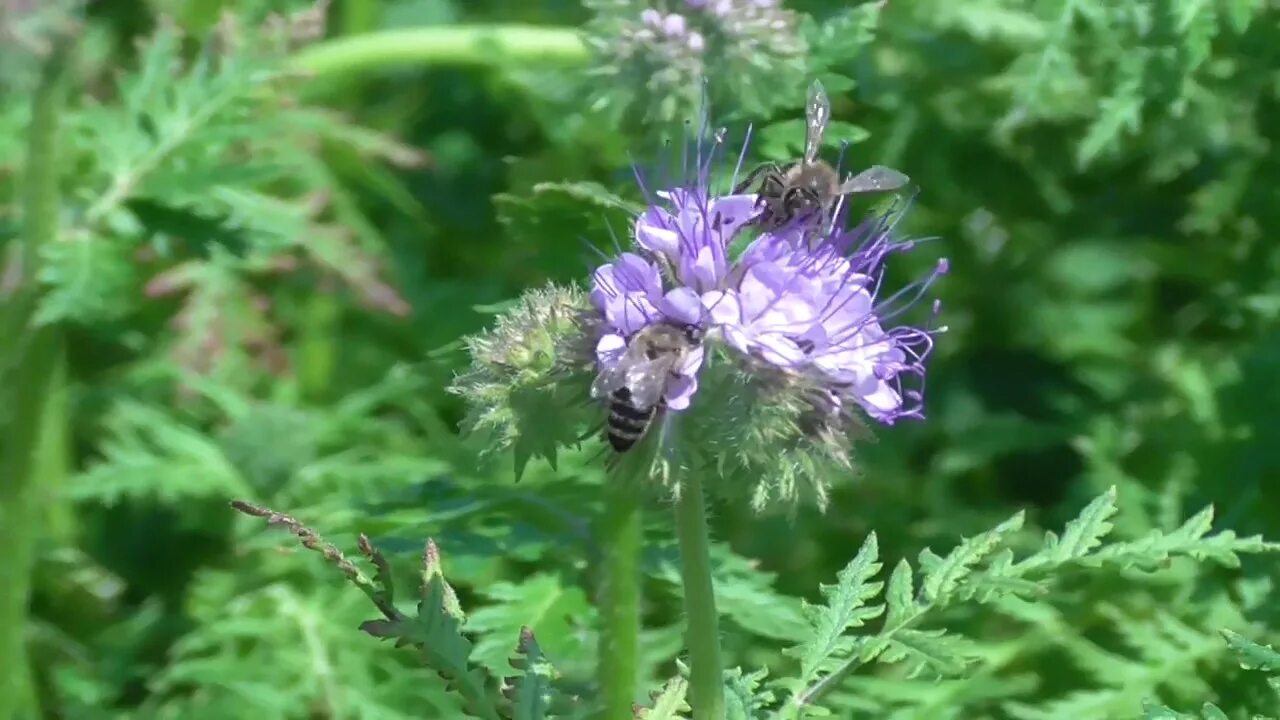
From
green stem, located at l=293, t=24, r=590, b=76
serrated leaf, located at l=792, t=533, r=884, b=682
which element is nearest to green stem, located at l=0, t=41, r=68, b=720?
green stem, located at l=293, t=24, r=590, b=76

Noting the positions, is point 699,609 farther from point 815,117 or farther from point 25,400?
point 25,400

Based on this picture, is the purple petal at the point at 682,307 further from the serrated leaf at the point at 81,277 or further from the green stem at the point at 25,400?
the green stem at the point at 25,400

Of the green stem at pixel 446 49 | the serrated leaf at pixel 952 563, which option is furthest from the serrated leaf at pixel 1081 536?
the green stem at pixel 446 49

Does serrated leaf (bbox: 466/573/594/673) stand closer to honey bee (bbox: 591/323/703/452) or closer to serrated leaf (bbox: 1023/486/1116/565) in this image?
honey bee (bbox: 591/323/703/452)

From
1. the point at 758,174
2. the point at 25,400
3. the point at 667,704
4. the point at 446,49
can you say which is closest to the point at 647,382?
the point at 667,704

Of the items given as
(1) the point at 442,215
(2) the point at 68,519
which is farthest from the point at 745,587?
(1) the point at 442,215
